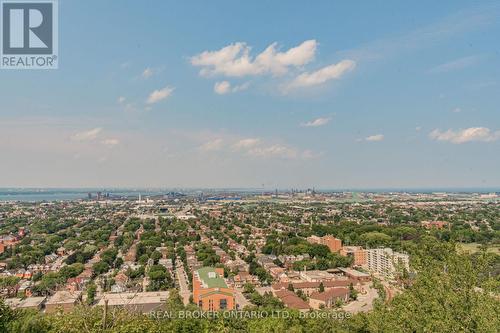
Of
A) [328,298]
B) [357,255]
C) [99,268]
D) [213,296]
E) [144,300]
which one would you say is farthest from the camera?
[357,255]

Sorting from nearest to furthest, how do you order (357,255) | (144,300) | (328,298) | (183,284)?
(144,300) < (328,298) < (183,284) < (357,255)

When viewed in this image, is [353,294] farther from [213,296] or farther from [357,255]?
[357,255]

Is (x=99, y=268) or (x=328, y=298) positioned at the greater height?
(x=99, y=268)

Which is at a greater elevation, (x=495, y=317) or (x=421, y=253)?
(x=421, y=253)

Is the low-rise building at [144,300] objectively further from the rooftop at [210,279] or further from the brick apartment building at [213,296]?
the rooftop at [210,279]

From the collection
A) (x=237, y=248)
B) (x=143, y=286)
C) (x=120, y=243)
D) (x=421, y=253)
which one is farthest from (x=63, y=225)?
(x=421, y=253)

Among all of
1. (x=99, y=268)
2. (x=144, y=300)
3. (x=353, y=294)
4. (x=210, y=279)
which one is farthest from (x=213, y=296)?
(x=99, y=268)

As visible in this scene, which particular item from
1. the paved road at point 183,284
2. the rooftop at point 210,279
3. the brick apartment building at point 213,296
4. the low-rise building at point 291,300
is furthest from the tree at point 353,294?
the paved road at point 183,284

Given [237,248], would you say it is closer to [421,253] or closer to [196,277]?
[196,277]
